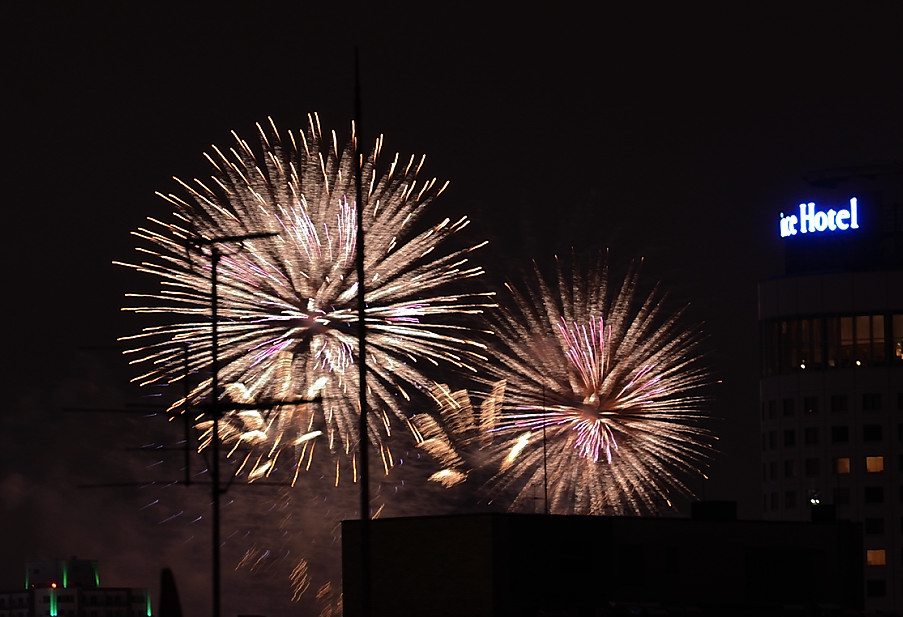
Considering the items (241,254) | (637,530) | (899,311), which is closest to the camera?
(241,254)

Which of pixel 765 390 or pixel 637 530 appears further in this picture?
pixel 765 390

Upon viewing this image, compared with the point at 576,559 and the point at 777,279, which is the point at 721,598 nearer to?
the point at 576,559

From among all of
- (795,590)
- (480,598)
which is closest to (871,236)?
(795,590)

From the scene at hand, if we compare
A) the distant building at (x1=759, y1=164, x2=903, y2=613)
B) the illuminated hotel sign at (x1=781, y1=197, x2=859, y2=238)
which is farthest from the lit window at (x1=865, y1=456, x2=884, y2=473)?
the illuminated hotel sign at (x1=781, y1=197, x2=859, y2=238)

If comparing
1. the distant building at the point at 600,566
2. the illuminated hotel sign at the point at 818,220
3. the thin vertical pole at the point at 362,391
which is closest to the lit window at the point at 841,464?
the illuminated hotel sign at the point at 818,220

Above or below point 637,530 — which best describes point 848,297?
above

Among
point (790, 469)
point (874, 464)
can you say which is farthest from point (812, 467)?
point (874, 464)

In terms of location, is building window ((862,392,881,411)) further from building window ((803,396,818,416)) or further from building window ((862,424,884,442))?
building window ((803,396,818,416))
